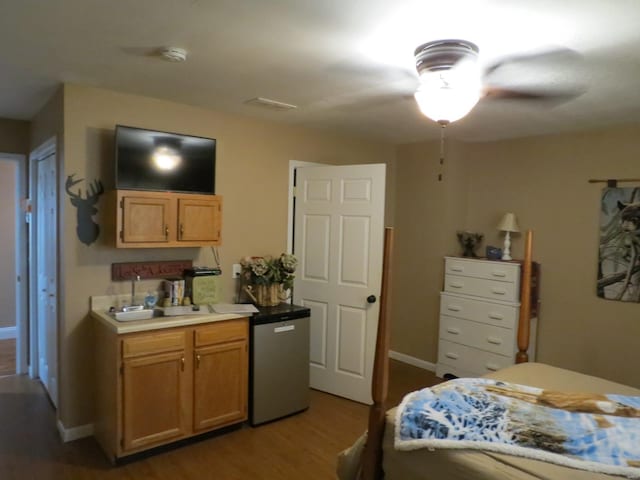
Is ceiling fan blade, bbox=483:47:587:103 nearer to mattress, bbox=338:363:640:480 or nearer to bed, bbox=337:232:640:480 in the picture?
bed, bbox=337:232:640:480

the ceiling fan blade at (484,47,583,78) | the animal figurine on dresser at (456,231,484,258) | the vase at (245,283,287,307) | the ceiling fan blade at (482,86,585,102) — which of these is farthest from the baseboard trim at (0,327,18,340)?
the ceiling fan blade at (484,47,583,78)

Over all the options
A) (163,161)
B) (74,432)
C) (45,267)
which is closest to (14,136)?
(45,267)

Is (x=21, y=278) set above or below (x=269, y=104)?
below

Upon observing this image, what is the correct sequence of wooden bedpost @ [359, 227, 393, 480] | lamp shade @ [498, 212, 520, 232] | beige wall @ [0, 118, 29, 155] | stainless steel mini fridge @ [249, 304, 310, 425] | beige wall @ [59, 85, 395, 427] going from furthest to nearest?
lamp shade @ [498, 212, 520, 232], beige wall @ [0, 118, 29, 155], stainless steel mini fridge @ [249, 304, 310, 425], beige wall @ [59, 85, 395, 427], wooden bedpost @ [359, 227, 393, 480]

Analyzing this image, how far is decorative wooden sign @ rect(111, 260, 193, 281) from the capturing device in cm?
319

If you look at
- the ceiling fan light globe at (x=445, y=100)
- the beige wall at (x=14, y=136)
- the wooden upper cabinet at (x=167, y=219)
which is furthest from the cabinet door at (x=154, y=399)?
the beige wall at (x=14, y=136)

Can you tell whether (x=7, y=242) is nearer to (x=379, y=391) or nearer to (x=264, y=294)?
(x=264, y=294)

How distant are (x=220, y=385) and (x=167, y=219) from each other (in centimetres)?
125

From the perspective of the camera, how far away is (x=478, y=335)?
4230 mm

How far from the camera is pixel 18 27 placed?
2041 millimetres

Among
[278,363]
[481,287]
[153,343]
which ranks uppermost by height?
[481,287]

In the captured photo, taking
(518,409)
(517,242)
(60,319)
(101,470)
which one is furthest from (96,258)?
(517,242)

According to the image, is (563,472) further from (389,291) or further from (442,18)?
(442,18)

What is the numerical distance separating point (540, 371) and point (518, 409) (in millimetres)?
878
